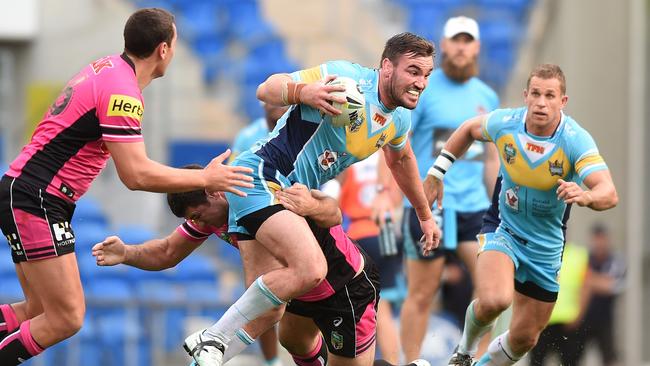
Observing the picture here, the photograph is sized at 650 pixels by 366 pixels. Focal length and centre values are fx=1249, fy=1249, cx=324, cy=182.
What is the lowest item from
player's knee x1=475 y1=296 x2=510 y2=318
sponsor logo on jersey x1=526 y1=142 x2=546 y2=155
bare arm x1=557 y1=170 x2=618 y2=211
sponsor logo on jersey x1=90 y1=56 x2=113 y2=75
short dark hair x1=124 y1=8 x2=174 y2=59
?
player's knee x1=475 y1=296 x2=510 y2=318

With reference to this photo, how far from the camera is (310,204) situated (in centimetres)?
734

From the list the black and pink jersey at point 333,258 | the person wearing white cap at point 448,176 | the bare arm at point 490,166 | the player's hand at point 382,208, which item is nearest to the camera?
the black and pink jersey at point 333,258

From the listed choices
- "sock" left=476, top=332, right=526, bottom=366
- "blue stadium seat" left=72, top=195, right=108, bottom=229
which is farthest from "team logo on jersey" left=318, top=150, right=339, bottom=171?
"blue stadium seat" left=72, top=195, right=108, bottom=229

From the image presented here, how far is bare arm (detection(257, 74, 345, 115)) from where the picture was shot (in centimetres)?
696

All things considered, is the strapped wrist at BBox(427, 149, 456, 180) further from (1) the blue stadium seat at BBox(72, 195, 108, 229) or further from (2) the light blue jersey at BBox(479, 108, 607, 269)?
(1) the blue stadium seat at BBox(72, 195, 108, 229)

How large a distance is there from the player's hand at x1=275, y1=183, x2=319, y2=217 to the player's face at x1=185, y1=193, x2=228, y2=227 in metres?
0.61

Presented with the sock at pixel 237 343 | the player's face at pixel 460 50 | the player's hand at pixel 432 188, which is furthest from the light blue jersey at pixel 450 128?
the sock at pixel 237 343

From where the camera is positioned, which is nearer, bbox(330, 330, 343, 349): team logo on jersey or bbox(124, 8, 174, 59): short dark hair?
bbox(124, 8, 174, 59): short dark hair

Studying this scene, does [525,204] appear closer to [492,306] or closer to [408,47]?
[492,306]

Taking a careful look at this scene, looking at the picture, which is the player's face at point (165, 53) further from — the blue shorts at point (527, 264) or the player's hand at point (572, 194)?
the blue shorts at point (527, 264)

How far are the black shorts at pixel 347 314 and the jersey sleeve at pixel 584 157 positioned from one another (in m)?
1.50

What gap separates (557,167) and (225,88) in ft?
34.0

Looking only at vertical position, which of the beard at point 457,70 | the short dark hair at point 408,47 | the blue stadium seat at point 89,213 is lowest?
the blue stadium seat at point 89,213

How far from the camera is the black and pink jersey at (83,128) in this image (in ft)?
22.9
